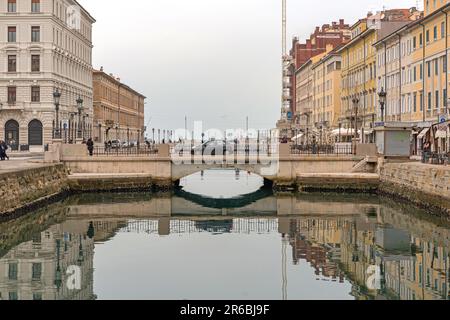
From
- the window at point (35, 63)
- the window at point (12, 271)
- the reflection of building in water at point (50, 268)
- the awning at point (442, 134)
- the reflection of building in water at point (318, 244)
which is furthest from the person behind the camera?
the window at point (35, 63)

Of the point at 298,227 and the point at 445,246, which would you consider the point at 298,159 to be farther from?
the point at 445,246

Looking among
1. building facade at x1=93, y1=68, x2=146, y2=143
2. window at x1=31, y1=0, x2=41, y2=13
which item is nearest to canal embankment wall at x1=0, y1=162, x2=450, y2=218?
window at x1=31, y1=0, x2=41, y2=13

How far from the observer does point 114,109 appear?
406ft

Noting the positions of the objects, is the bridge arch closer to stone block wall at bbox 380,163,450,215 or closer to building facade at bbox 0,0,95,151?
stone block wall at bbox 380,163,450,215

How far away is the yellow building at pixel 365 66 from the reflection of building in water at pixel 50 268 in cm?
4365

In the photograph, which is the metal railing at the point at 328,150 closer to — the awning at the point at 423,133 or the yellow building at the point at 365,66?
the awning at the point at 423,133

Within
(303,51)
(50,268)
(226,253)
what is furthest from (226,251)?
(303,51)

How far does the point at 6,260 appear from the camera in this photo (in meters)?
24.7

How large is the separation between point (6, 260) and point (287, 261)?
9769 millimetres

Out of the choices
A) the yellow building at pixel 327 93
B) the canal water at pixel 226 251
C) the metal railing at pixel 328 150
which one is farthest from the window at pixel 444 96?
the yellow building at pixel 327 93

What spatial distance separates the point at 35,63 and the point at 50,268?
58615mm

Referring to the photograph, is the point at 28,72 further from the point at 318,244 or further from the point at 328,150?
Answer: the point at 318,244

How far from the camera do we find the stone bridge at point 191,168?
46594 mm
